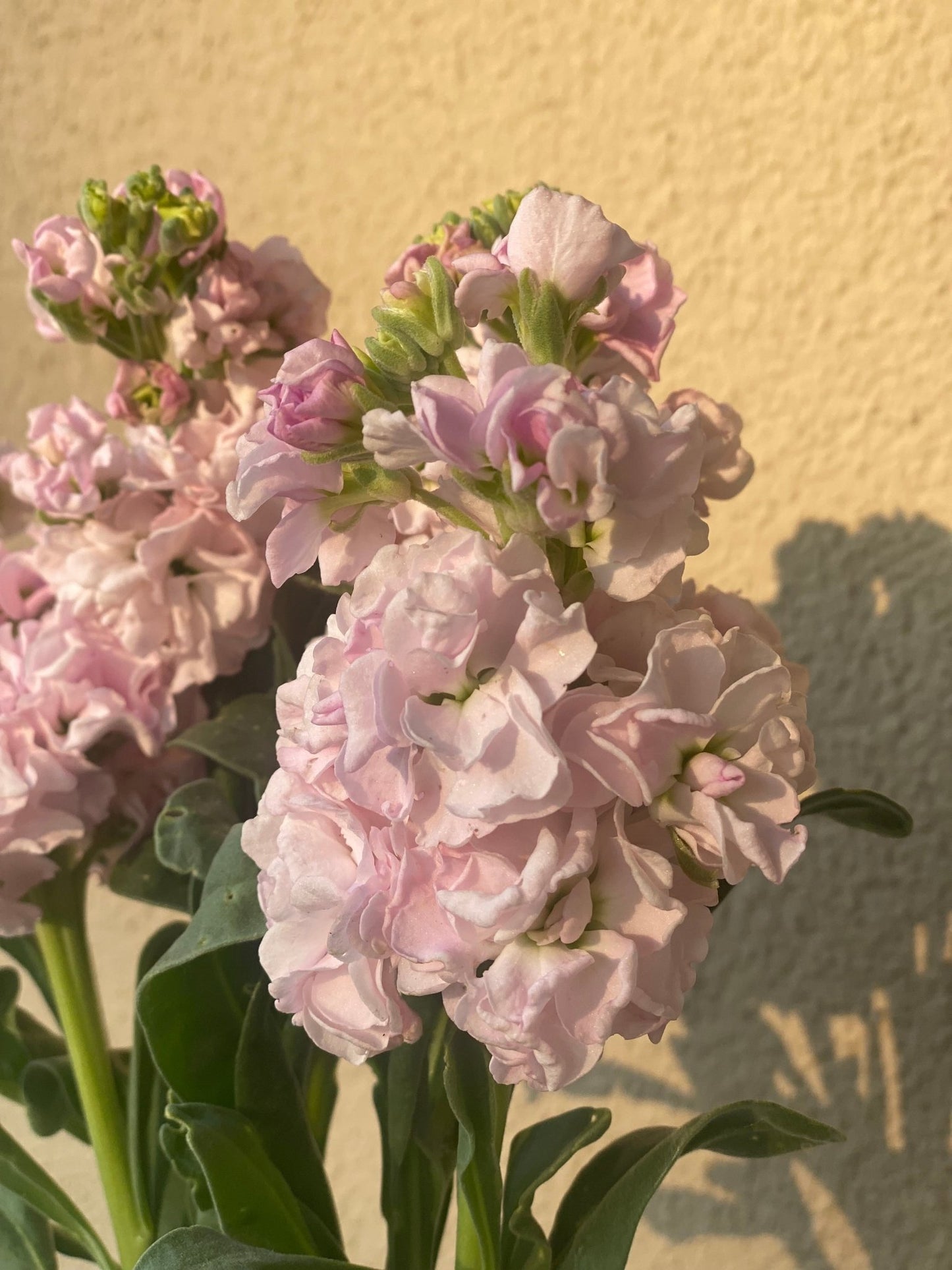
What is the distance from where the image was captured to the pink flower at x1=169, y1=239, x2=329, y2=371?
0.48 meters

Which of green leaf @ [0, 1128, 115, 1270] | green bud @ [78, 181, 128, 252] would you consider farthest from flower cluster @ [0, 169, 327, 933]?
green leaf @ [0, 1128, 115, 1270]

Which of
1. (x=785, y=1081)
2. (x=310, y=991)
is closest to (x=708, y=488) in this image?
(x=310, y=991)

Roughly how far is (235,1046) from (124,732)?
5.8 inches

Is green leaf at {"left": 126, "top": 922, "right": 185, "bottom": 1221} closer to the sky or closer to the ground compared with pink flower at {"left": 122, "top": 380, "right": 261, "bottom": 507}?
closer to the ground

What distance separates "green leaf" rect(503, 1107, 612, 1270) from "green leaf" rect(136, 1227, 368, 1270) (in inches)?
2.9

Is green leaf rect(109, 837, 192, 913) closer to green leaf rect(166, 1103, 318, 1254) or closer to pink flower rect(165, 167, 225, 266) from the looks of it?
green leaf rect(166, 1103, 318, 1254)

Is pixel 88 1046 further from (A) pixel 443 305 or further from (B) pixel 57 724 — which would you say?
(A) pixel 443 305

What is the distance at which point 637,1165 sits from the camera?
34 centimetres

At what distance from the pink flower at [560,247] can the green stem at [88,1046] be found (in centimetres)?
34

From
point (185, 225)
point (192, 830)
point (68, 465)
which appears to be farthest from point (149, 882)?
point (185, 225)

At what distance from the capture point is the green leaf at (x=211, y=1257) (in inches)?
12.6

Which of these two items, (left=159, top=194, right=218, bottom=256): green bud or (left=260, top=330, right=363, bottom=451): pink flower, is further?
(left=159, top=194, right=218, bottom=256): green bud

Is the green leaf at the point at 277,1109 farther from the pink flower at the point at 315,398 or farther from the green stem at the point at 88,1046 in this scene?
the pink flower at the point at 315,398

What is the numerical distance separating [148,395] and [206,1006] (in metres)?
0.27
